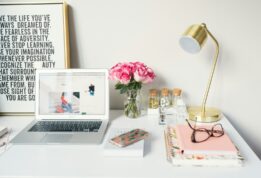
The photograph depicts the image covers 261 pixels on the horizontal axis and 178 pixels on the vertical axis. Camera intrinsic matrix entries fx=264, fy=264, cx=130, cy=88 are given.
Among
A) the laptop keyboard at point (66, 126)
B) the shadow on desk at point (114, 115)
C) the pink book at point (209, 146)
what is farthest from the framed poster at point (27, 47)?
the pink book at point (209, 146)

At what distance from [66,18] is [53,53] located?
0.58ft

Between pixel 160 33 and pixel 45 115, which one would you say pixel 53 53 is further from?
pixel 160 33

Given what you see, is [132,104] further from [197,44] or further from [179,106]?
[197,44]

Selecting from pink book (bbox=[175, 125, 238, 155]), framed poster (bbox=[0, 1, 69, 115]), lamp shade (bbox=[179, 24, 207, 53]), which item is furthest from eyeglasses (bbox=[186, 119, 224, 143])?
framed poster (bbox=[0, 1, 69, 115])

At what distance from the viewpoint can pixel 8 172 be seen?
78 cm

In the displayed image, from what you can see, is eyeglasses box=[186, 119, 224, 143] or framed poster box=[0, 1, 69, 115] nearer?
eyeglasses box=[186, 119, 224, 143]

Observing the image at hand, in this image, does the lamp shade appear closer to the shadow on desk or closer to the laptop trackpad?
the shadow on desk

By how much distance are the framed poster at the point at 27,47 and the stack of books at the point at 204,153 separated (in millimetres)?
676

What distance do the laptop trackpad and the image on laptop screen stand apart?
176 millimetres

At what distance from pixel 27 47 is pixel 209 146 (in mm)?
932

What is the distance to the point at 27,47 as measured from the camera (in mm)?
1260

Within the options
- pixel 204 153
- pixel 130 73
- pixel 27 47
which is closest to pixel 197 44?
pixel 130 73

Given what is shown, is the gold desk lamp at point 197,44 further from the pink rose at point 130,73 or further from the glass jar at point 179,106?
the pink rose at point 130,73

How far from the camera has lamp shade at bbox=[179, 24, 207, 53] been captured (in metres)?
1.03
